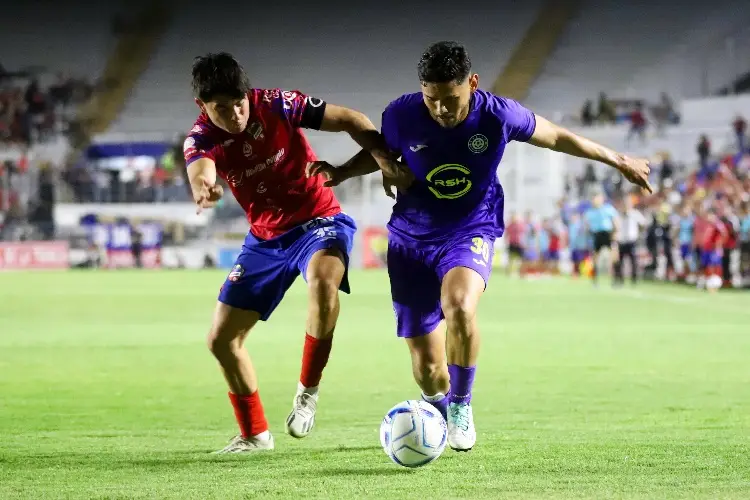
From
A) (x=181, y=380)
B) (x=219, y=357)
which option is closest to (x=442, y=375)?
(x=219, y=357)

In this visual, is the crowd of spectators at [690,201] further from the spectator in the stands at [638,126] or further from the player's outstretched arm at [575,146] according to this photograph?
the player's outstretched arm at [575,146]

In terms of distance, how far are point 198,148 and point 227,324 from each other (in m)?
0.97

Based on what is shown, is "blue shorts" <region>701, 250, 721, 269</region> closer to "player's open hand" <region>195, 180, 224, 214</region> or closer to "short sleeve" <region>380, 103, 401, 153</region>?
"short sleeve" <region>380, 103, 401, 153</region>

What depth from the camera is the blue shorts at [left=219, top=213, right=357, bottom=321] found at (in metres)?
6.27

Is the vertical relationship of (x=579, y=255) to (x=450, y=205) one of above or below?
below

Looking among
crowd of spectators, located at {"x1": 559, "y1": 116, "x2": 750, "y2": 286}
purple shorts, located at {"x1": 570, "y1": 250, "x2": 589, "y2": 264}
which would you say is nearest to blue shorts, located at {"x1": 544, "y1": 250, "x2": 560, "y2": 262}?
crowd of spectators, located at {"x1": 559, "y1": 116, "x2": 750, "y2": 286}

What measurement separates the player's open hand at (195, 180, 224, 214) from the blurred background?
30.5m

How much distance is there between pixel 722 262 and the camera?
24.7 m

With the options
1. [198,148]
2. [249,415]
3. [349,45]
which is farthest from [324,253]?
[349,45]

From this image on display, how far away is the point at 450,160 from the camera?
6039 millimetres

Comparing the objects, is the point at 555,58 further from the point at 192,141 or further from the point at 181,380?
the point at 192,141

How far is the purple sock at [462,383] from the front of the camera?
5.93m

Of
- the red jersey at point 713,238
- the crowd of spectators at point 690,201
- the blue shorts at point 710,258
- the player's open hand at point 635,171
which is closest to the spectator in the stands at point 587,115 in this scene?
the crowd of spectators at point 690,201

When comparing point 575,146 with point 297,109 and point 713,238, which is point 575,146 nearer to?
point 297,109
